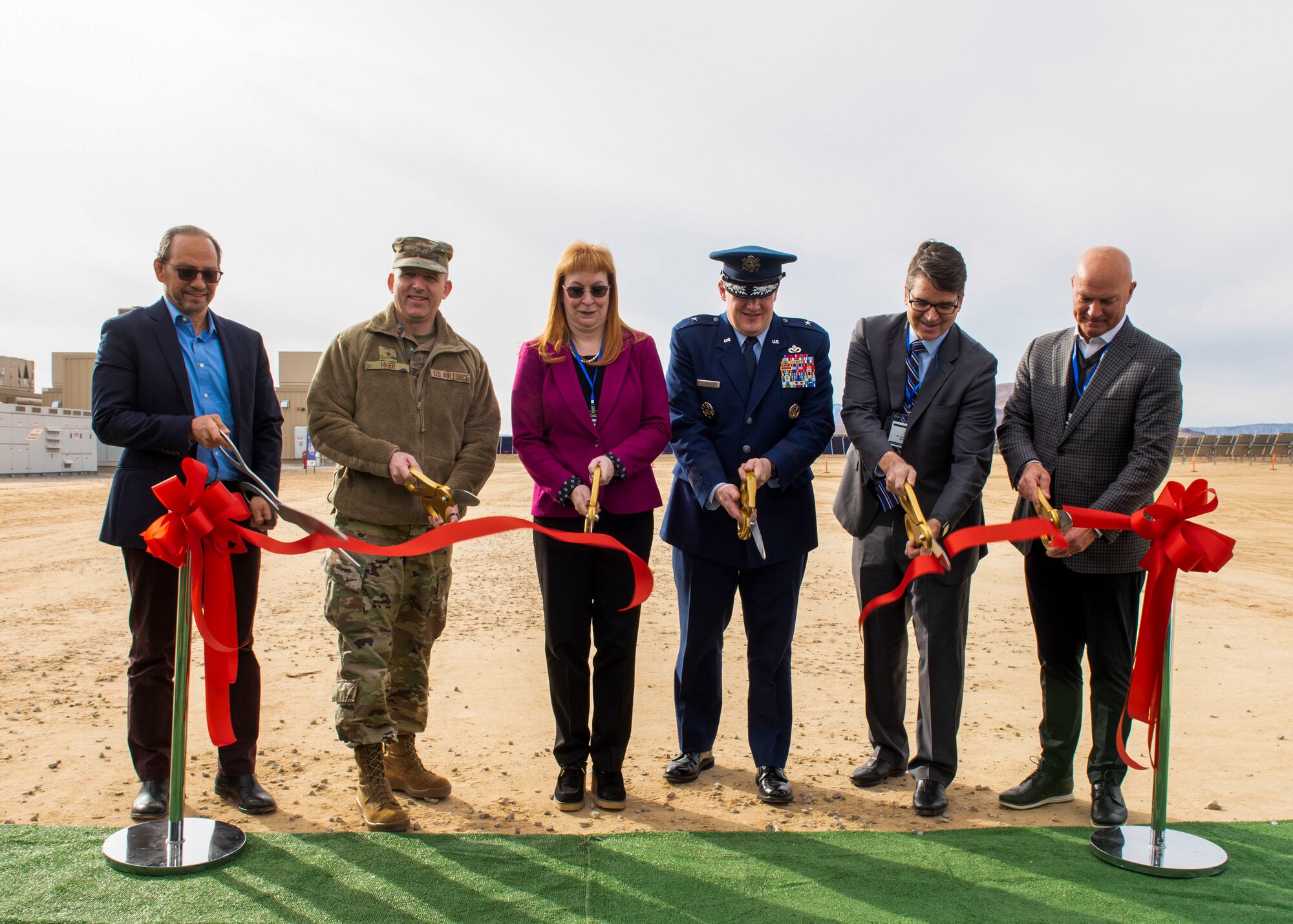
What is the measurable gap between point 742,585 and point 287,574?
739 centimetres

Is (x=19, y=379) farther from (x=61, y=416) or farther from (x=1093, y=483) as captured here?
(x=1093, y=483)

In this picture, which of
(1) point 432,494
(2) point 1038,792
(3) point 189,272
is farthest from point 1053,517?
(3) point 189,272

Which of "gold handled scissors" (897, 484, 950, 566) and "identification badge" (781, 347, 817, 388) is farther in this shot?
"identification badge" (781, 347, 817, 388)

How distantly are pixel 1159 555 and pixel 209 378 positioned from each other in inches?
150

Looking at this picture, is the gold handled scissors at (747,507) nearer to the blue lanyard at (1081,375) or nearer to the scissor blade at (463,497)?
the scissor blade at (463,497)

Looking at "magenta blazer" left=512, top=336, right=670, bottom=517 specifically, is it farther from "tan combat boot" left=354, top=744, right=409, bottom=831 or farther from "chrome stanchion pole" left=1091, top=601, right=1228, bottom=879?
"chrome stanchion pole" left=1091, top=601, right=1228, bottom=879

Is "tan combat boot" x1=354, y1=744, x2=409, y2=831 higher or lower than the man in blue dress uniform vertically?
lower

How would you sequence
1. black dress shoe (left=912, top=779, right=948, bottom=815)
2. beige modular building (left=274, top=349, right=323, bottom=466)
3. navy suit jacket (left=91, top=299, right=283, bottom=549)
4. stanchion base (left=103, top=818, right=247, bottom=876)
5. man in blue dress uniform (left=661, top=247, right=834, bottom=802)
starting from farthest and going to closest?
1. beige modular building (left=274, top=349, right=323, bottom=466)
2. man in blue dress uniform (left=661, top=247, right=834, bottom=802)
3. black dress shoe (left=912, top=779, right=948, bottom=815)
4. navy suit jacket (left=91, top=299, right=283, bottom=549)
5. stanchion base (left=103, top=818, right=247, bottom=876)

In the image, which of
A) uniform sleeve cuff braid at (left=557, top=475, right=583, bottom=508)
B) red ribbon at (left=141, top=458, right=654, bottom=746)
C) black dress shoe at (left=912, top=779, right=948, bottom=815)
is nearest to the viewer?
red ribbon at (left=141, top=458, right=654, bottom=746)

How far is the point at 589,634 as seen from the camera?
12.2 ft

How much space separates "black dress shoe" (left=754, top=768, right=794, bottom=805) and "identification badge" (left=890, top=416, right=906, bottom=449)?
1.50m

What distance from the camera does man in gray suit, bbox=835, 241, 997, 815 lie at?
12.3 feet

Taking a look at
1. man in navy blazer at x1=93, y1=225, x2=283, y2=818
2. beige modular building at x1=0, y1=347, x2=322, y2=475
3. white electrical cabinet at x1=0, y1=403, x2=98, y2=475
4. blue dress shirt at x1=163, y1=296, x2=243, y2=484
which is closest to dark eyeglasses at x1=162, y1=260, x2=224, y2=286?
man in navy blazer at x1=93, y1=225, x2=283, y2=818

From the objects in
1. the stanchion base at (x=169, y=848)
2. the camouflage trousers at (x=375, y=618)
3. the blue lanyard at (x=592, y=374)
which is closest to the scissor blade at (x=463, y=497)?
the camouflage trousers at (x=375, y=618)
